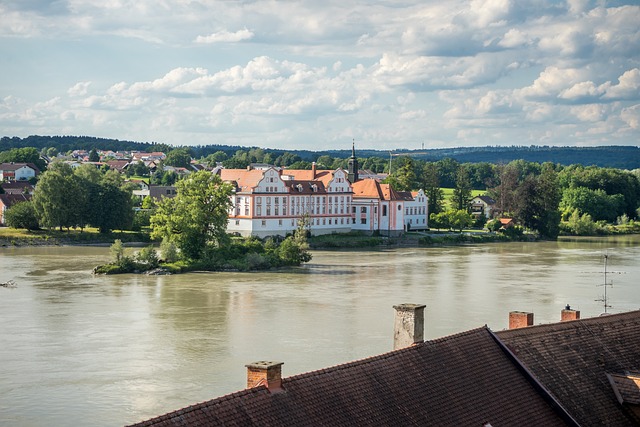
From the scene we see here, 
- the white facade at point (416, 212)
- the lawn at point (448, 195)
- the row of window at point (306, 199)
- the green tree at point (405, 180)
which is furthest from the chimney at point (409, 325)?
the lawn at point (448, 195)

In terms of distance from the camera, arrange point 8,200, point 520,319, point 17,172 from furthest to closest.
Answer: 1. point 17,172
2. point 8,200
3. point 520,319

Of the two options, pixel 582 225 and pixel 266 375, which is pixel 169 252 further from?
pixel 582 225

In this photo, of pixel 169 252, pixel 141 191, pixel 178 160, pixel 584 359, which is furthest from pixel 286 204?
pixel 178 160

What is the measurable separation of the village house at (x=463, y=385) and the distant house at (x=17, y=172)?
84773mm

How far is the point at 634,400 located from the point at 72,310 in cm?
2096

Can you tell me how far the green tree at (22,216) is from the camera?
188ft

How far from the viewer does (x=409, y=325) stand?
41.4 feet

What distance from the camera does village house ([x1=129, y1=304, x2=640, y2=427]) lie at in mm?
9891

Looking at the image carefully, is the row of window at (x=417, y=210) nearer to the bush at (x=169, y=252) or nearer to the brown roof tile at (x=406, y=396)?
the bush at (x=169, y=252)

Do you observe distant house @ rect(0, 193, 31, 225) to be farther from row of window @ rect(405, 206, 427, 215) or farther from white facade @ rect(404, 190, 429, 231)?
row of window @ rect(405, 206, 427, 215)

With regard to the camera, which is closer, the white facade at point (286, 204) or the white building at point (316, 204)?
the white facade at point (286, 204)

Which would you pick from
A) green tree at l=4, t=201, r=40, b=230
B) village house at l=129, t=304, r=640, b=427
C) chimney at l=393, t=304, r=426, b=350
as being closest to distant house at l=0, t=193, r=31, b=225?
green tree at l=4, t=201, r=40, b=230

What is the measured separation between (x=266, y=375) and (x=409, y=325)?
3.30 metres

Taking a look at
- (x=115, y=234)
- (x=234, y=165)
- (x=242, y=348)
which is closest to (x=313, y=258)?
(x=115, y=234)
